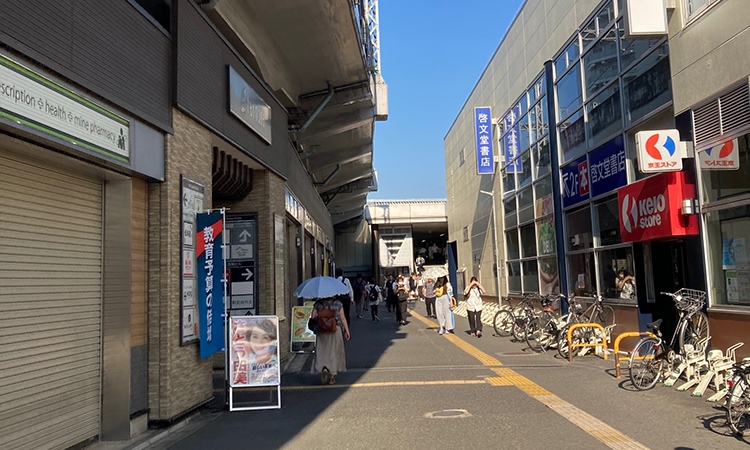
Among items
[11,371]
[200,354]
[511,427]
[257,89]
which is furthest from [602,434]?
[257,89]

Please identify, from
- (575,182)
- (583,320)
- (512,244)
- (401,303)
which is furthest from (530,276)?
(583,320)

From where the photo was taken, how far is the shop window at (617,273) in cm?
1191

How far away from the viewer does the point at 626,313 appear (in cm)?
1180

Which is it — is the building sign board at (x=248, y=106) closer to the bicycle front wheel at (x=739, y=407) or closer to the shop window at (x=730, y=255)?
the bicycle front wheel at (x=739, y=407)

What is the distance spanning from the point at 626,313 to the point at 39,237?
10.6m

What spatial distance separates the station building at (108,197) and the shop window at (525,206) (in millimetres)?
10681

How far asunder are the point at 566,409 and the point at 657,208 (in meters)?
4.45

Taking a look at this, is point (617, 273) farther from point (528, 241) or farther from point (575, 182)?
point (528, 241)

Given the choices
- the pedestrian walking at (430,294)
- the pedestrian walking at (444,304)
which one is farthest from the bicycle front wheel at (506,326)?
the pedestrian walking at (430,294)

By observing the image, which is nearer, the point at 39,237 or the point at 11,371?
the point at 11,371

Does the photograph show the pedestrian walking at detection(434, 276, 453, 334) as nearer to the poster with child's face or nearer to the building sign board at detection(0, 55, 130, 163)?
the poster with child's face

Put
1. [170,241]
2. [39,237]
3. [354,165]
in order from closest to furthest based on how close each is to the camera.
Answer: [39,237] < [170,241] < [354,165]

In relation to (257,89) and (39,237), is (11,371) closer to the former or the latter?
(39,237)

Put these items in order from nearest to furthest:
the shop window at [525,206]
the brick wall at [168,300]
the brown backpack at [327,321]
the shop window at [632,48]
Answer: the brick wall at [168,300] < the brown backpack at [327,321] < the shop window at [632,48] < the shop window at [525,206]
